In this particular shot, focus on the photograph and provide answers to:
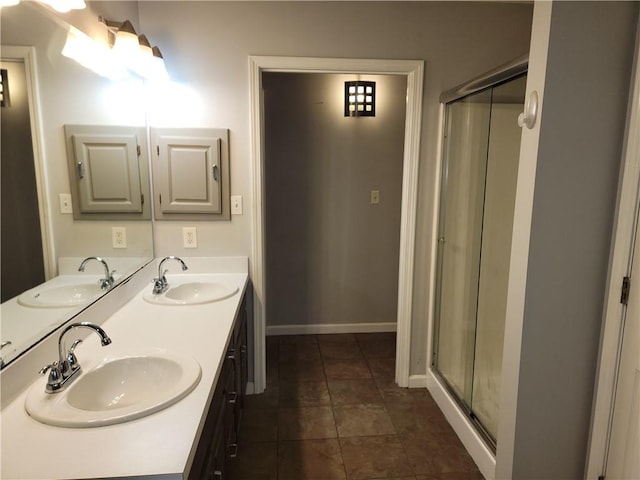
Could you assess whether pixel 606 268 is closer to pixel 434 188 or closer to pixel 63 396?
pixel 434 188

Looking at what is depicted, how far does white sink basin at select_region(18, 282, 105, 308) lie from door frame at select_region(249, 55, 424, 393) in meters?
1.01

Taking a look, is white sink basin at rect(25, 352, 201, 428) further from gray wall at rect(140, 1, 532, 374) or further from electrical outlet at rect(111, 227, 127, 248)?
gray wall at rect(140, 1, 532, 374)

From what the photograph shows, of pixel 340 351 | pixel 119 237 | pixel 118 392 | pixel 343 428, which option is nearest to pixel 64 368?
pixel 118 392

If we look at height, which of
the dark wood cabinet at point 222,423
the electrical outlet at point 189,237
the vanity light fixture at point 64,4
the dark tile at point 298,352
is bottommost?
the dark tile at point 298,352

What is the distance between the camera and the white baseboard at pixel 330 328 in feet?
12.1

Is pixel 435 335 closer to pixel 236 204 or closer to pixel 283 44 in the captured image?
pixel 236 204

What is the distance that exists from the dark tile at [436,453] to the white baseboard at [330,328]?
146cm

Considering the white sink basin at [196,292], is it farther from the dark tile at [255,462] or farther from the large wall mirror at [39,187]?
the dark tile at [255,462]

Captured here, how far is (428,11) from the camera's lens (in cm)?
240

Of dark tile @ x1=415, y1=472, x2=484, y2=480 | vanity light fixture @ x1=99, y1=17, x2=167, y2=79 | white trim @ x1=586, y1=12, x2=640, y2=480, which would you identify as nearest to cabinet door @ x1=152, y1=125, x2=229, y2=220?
vanity light fixture @ x1=99, y1=17, x2=167, y2=79

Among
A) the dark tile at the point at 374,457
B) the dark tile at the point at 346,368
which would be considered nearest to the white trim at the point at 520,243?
the dark tile at the point at 374,457

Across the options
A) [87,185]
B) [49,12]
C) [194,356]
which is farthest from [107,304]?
[49,12]

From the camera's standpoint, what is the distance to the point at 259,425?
2.38 meters

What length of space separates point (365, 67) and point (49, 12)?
5.13 feet
